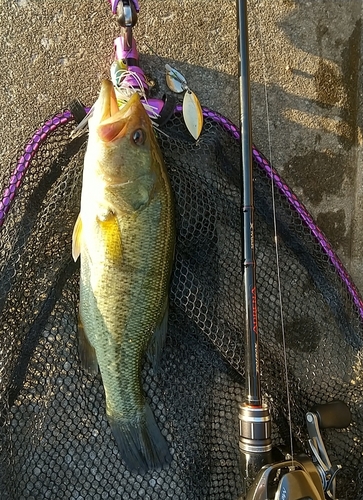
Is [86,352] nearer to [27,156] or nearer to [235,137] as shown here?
[27,156]

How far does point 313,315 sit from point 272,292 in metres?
0.31

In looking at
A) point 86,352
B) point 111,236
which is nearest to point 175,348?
point 86,352

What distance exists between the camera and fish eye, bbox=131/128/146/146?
1.92 m

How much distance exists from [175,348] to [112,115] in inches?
40.5

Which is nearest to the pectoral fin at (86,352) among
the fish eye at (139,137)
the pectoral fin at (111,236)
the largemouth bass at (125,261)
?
the largemouth bass at (125,261)

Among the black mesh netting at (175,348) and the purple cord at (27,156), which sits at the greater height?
the purple cord at (27,156)

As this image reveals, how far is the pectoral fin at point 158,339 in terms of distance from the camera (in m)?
2.04

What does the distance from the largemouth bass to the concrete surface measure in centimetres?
66

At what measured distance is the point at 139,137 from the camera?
6.31ft

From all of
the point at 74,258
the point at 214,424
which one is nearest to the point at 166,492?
the point at 214,424

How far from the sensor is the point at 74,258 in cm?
201

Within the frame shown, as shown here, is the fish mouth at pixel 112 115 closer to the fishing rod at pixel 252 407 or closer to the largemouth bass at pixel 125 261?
the largemouth bass at pixel 125 261

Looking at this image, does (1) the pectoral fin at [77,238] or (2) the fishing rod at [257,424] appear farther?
(1) the pectoral fin at [77,238]

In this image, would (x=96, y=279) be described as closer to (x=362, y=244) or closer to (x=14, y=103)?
(x=14, y=103)
